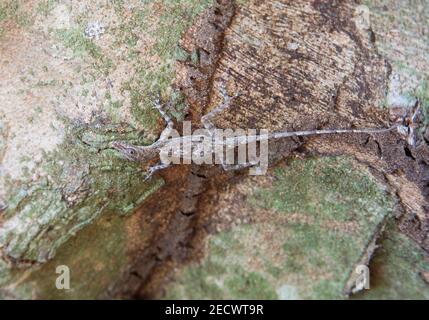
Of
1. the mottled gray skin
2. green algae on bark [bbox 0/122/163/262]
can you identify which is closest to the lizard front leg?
the mottled gray skin

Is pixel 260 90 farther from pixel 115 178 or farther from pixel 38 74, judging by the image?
pixel 38 74

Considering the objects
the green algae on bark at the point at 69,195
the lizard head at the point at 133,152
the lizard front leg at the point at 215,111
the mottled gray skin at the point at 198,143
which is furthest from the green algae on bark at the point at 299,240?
the lizard head at the point at 133,152

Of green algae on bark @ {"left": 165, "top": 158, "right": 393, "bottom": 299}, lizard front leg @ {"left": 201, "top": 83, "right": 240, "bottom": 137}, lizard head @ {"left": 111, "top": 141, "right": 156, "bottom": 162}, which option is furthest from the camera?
lizard front leg @ {"left": 201, "top": 83, "right": 240, "bottom": 137}

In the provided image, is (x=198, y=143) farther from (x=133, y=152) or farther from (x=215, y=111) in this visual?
(x=133, y=152)

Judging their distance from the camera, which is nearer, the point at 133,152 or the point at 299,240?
the point at 299,240

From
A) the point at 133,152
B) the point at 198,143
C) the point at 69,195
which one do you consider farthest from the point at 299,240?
the point at 69,195

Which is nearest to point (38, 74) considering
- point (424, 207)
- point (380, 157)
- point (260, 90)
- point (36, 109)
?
point (36, 109)

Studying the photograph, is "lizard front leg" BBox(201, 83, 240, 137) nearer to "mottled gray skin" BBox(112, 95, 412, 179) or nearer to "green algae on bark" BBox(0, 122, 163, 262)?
"mottled gray skin" BBox(112, 95, 412, 179)

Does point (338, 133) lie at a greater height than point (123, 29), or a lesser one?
lesser
